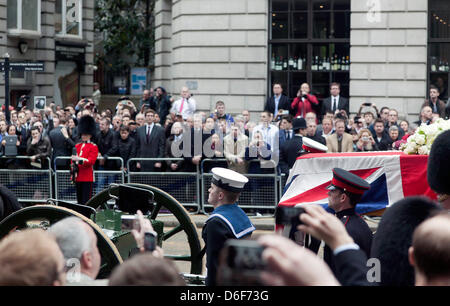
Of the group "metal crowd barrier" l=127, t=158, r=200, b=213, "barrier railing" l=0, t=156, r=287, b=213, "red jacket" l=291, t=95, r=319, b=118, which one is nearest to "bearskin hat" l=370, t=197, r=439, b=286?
"barrier railing" l=0, t=156, r=287, b=213

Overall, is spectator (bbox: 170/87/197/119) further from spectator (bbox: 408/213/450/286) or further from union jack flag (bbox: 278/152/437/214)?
spectator (bbox: 408/213/450/286)

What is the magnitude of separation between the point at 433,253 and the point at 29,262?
4.88 feet

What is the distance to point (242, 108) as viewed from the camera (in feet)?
69.8

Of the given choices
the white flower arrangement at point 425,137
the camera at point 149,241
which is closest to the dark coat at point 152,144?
the white flower arrangement at point 425,137

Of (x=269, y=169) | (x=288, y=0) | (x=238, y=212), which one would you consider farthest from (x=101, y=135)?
(x=238, y=212)

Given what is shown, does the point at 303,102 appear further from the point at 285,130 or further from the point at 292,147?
the point at 292,147

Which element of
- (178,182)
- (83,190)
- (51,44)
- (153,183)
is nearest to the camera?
(83,190)

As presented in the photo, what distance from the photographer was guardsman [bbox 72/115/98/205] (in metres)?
13.5

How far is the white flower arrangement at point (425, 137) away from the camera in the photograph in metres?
6.99

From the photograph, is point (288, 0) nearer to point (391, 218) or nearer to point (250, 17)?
point (250, 17)

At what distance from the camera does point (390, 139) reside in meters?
14.7

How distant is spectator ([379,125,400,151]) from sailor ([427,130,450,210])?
381 inches

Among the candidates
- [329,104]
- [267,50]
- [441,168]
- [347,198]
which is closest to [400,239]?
[441,168]
